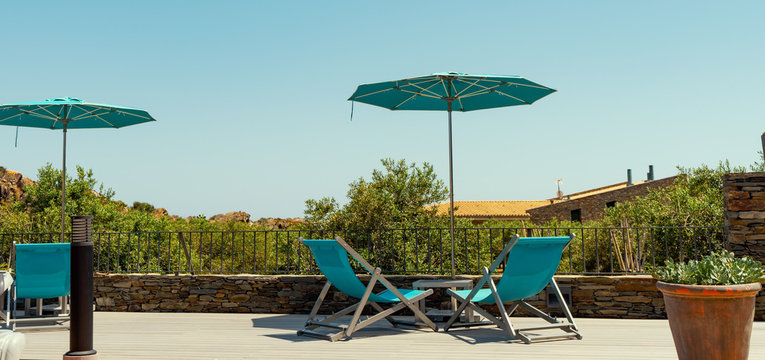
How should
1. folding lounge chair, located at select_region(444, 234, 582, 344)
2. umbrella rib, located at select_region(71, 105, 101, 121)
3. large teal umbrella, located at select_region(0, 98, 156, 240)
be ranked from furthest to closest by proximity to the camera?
umbrella rib, located at select_region(71, 105, 101, 121), large teal umbrella, located at select_region(0, 98, 156, 240), folding lounge chair, located at select_region(444, 234, 582, 344)

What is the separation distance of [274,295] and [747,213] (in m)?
5.18

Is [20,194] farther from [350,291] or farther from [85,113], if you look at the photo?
[350,291]

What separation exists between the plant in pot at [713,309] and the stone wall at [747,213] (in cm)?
270

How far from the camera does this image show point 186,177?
52.3 feet

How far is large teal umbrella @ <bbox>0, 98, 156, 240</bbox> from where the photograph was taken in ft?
21.2

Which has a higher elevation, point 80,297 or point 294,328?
point 80,297

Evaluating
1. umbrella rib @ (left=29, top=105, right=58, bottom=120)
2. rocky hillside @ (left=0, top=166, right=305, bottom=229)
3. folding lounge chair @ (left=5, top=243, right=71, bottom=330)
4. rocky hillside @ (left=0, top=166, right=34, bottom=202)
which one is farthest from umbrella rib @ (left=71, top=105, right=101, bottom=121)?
rocky hillside @ (left=0, top=166, right=34, bottom=202)

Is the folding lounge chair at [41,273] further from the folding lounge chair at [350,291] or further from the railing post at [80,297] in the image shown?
the folding lounge chair at [350,291]

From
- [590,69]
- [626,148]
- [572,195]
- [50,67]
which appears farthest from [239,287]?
[572,195]

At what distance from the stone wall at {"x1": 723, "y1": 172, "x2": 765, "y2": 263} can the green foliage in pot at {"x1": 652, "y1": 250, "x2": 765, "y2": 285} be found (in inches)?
102

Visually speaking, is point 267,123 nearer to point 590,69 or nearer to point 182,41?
point 182,41

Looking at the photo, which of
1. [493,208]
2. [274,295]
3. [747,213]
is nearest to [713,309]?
[747,213]

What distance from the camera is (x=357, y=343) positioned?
4512mm

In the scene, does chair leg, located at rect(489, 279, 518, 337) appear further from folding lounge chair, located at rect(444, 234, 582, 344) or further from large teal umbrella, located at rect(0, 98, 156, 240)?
large teal umbrella, located at rect(0, 98, 156, 240)
